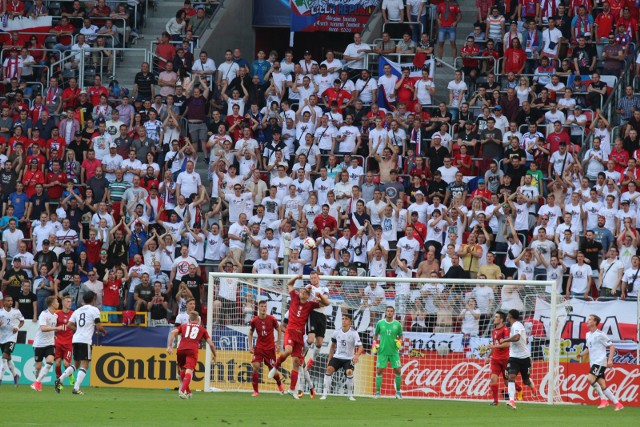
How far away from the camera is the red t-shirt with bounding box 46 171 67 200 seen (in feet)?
107

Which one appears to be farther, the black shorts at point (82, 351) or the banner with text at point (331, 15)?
the banner with text at point (331, 15)

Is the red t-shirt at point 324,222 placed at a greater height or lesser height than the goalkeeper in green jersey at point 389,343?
greater

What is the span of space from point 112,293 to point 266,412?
1121cm

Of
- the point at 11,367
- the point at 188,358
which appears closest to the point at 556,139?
the point at 188,358

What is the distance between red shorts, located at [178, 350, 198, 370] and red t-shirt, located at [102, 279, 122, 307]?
25.2 feet

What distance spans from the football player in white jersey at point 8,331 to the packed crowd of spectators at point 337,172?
3189mm

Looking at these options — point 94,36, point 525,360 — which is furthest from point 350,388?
point 94,36

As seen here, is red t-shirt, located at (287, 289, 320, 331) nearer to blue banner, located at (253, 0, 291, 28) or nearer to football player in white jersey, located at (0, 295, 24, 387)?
football player in white jersey, located at (0, 295, 24, 387)

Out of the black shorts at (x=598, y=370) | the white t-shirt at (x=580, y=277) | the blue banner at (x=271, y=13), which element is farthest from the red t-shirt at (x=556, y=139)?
the blue banner at (x=271, y=13)

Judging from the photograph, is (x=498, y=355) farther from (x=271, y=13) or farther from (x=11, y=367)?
(x=271, y=13)

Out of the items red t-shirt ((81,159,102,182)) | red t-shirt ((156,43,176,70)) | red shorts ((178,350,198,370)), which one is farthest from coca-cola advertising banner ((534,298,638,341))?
red t-shirt ((156,43,176,70))

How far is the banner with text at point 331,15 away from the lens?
38.0m

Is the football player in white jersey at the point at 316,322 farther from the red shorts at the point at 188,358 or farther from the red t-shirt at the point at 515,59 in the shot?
the red t-shirt at the point at 515,59

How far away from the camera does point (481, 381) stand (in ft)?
84.1
